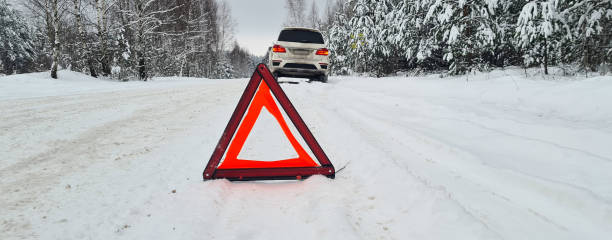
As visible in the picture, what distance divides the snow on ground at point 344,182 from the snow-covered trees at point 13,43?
38131 mm

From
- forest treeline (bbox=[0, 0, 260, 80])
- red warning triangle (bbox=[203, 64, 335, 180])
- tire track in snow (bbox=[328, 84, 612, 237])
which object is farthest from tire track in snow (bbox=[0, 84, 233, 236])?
forest treeline (bbox=[0, 0, 260, 80])

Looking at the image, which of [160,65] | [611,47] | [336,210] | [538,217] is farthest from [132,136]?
[160,65]

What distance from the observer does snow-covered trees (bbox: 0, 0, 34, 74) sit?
99.0 feet

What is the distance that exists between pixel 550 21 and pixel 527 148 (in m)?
6.80

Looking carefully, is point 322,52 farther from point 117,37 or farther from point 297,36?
point 117,37

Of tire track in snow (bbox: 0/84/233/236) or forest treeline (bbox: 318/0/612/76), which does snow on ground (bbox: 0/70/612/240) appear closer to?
tire track in snow (bbox: 0/84/233/236)

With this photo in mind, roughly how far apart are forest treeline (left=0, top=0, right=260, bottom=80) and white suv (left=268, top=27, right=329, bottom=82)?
295 inches

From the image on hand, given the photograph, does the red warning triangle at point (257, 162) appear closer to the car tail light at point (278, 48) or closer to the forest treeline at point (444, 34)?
the car tail light at point (278, 48)

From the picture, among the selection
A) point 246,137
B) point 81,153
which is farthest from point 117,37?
point 246,137

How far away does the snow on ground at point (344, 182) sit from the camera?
1.54 metres

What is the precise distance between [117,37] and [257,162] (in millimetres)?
25005

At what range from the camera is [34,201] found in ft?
5.74

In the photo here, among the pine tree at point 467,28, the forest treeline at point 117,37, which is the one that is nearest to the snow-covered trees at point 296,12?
the forest treeline at point 117,37

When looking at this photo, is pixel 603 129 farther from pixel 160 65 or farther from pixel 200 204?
pixel 160 65
